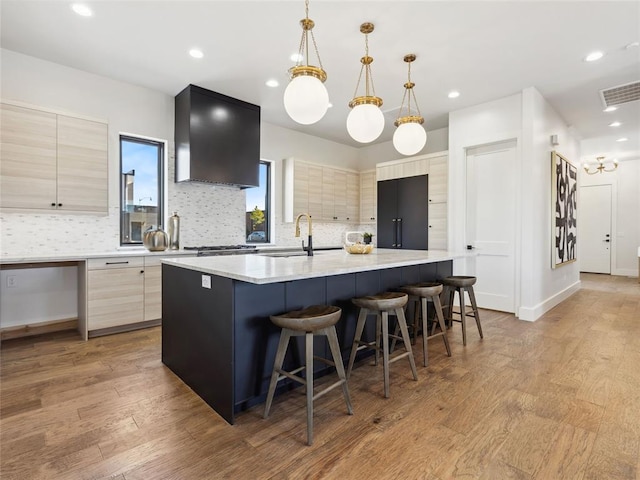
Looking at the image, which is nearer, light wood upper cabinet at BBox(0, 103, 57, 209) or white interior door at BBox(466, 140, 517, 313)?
light wood upper cabinet at BBox(0, 103, 57, 209)

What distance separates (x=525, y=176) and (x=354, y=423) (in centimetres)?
398

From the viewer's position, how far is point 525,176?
14.3 ft

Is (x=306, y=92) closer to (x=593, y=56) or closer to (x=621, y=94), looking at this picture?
(x=593, y=56)

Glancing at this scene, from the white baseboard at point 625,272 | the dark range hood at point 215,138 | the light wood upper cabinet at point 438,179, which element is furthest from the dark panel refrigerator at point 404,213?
the white baseboard at point 625,272

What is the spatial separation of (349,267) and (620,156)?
9.41 metres

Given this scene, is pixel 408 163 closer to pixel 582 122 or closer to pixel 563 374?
pixel 582 122

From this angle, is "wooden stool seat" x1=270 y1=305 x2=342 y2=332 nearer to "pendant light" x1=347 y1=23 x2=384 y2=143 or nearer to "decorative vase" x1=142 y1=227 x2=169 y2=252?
"pendant light" x1=347 y1=23 x2=384 y2=143

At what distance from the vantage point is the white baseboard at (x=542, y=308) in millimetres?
4289

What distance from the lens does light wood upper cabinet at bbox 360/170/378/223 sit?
6.64 metres

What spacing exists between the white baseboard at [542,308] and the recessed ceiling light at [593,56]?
2.96m

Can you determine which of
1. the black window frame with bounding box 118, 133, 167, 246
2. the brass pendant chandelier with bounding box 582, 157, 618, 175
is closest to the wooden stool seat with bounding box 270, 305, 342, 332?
the black window frame with bounding box 118, 133, 167, 246

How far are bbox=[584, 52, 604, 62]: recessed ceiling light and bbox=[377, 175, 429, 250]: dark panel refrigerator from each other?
2420mm

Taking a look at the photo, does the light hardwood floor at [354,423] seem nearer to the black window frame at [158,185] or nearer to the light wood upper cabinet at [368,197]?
the black window frame at [158,185]

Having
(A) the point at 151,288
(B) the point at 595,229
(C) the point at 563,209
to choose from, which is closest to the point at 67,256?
(A) the point at 151,288
